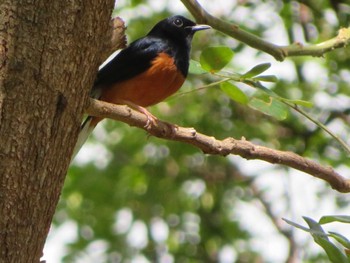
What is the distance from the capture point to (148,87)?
4.82m

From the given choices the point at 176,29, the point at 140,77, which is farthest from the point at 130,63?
the point at 176,29

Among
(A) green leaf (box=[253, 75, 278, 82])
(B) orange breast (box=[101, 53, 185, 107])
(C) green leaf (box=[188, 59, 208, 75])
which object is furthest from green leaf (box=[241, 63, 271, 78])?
(B) orange breast (box=[101, 53, 185, 107])

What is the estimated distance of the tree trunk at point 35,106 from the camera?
89.8 inches

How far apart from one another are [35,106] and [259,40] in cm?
141

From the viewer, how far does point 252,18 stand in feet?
23.4

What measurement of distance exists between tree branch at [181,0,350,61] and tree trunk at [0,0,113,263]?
3.44 ft

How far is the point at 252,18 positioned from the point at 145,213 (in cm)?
208

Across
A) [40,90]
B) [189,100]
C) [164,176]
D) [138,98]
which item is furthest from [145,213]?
[40,90]

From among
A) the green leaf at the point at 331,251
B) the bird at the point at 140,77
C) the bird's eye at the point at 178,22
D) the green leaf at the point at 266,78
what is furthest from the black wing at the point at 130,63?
the green leaf at the point at 331,251

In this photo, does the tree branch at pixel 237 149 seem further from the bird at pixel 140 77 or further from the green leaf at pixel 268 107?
the bird at pixel 140 77

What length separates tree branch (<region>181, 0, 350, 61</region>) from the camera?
339 cm

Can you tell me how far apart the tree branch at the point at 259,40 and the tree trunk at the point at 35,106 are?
1.05 m

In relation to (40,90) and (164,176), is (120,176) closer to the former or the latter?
(164,176)

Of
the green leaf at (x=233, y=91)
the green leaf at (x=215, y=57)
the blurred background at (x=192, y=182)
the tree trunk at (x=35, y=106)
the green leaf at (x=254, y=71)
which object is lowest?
the blurred background at (x=192, y=182)
